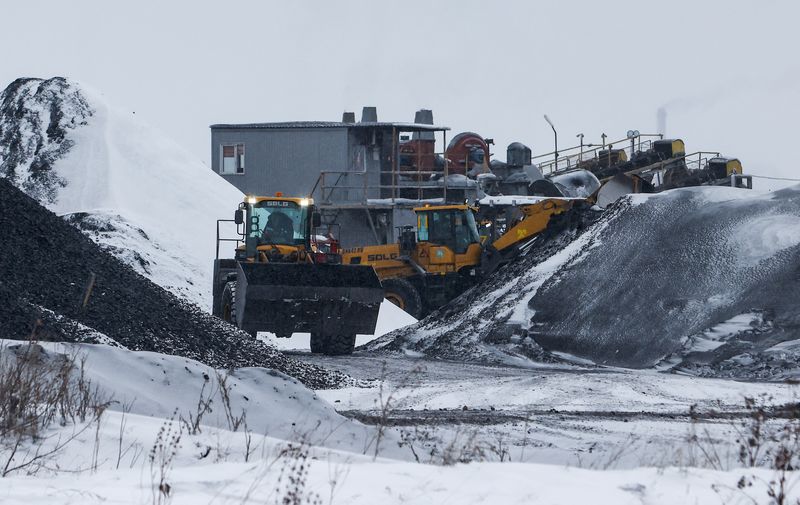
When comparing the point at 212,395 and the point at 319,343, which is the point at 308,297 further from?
the point at 212,395

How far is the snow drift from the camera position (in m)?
20.1

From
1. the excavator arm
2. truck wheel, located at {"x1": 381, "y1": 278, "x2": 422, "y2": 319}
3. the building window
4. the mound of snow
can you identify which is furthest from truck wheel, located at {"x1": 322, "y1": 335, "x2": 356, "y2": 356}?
the building window

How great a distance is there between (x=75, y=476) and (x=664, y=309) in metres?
15.9

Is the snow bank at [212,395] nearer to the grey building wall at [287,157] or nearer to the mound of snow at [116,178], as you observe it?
the mound of snow at [116,178]

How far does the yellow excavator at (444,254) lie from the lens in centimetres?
2786

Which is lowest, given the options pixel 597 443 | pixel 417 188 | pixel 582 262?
pixel 597 443

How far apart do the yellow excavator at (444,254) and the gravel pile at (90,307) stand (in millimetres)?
8964

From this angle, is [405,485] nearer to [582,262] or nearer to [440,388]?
[440,388]

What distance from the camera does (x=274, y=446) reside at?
803 centimetres

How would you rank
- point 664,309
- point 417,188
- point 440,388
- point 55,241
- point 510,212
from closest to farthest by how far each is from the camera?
point 440,388 < point 55,241 < point 664,309 < point 510,212 < point 417,188

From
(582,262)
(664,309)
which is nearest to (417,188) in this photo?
(582,262)

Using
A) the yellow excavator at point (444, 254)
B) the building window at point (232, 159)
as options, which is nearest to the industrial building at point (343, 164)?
the building window at point (232, 159)

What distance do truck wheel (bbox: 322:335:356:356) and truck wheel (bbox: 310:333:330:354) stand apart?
50 mm

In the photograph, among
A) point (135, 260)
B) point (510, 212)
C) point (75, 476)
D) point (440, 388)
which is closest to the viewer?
point (75, 476)
